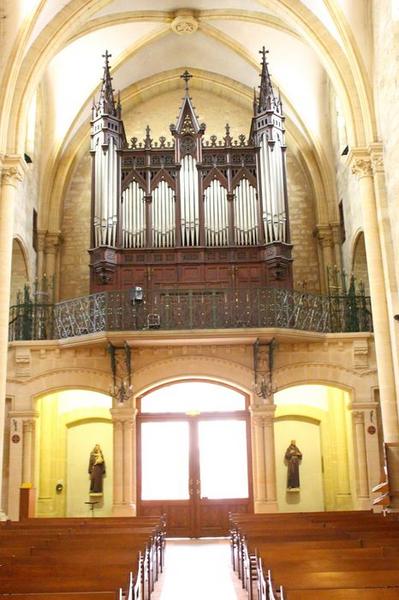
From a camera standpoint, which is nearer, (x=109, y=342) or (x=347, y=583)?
(x=347, y=583)

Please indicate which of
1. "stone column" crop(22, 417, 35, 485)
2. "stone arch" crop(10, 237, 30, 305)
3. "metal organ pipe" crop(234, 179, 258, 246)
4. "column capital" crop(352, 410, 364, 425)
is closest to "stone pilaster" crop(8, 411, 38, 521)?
"stone column" crop(22, 417, 35, 485)

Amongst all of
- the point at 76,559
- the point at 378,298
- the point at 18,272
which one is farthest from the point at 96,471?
the point at 76,559

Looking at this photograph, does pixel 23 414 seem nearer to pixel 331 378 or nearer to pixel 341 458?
pixel 331 378

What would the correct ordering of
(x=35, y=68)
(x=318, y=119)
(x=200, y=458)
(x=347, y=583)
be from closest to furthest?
(x=347, y=583) < (x=35, y=68) < (x=200, y=458) < (x=318, y=119)

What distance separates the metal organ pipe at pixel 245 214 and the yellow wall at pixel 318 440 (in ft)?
13.4

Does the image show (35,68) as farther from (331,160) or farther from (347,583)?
(347,583)

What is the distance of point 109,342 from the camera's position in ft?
49.4

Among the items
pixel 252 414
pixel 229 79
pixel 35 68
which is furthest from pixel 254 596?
pixel 229 79

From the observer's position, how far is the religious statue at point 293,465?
17.5m

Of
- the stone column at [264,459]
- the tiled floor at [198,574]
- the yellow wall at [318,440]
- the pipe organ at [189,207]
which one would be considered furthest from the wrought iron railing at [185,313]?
the tiled floor at [198,574]

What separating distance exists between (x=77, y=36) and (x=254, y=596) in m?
14.6

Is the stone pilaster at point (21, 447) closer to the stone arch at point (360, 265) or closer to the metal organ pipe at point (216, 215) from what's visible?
the metal organ pipe at point (216, 215)

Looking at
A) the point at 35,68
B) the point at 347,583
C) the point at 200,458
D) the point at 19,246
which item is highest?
the point at 35,68

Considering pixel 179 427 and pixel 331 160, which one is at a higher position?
pixel 331 160
